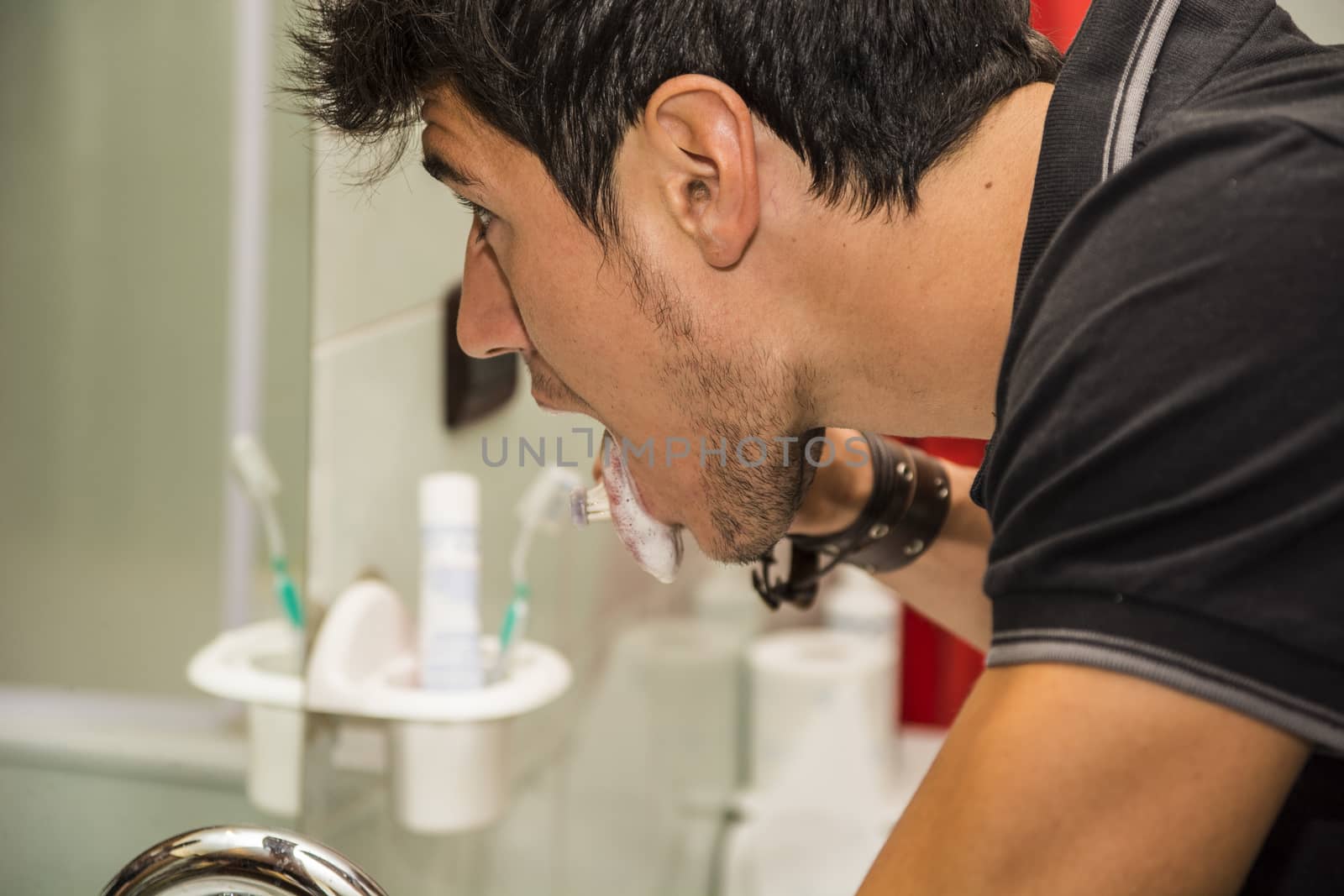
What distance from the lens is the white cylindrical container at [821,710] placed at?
1554 millimetres

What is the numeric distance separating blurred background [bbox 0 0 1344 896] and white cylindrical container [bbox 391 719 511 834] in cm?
2

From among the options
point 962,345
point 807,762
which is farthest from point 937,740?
point 962,345

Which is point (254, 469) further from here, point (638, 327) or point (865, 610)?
point (865, 610)

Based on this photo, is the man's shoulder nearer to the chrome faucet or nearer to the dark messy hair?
the dark messy hair

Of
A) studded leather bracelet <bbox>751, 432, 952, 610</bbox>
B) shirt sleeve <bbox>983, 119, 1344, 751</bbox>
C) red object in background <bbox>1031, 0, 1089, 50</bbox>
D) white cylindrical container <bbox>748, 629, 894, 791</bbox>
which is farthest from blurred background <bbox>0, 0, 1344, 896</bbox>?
white cylindrical container <bbox>748, 629, 894, 791</bbox>

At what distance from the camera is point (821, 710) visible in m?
1.58

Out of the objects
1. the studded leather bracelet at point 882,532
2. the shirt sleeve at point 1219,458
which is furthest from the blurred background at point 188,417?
the shirt sleeve at point 1219,458

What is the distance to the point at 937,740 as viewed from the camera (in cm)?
175

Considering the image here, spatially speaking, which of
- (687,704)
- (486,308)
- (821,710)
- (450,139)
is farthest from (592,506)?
(821,710)

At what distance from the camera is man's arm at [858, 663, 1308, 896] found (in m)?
0.37

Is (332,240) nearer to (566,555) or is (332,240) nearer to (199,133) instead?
(199,133)

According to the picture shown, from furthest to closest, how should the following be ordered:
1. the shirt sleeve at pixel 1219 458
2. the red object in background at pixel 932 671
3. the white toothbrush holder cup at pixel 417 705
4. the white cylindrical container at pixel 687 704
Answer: the red object in background at pixel 932 671
the white cylindrical container at pixel 687 704
the white toothbrush holder cup at pixel 417 705
the shirt sleeve at pixel 1219 458

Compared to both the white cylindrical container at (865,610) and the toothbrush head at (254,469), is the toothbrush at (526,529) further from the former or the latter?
the white cylindrical container at (865,610)

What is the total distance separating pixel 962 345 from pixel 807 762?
110 centimetres
